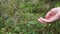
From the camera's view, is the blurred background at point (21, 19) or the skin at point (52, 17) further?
the blurred background at point (21, 19)

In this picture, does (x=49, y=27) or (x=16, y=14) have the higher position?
(x=16, y=14)

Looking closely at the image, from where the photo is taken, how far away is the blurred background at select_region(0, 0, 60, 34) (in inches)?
154

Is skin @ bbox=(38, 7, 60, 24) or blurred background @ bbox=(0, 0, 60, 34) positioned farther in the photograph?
blurred background @ bbox=(0, 0, 60, 34)

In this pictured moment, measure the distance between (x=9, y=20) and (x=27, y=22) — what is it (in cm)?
32

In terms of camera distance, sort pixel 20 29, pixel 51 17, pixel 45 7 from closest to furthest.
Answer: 1. pixel 51 17
2. pixel 20 29
3. pixel 45 7

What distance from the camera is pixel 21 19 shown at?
164 inches

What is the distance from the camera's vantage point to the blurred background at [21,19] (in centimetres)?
392

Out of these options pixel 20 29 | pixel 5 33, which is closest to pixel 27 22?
pixel 20 29

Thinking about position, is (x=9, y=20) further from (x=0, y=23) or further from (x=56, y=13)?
(x=56, y=13)

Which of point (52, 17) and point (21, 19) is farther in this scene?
point (21, 19)

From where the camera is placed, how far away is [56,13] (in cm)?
378

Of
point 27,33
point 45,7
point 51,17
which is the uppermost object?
point 45,7

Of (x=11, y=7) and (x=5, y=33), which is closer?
(x=5, y=33)

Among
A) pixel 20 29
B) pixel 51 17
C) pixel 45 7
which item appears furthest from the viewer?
pixel 45 7
